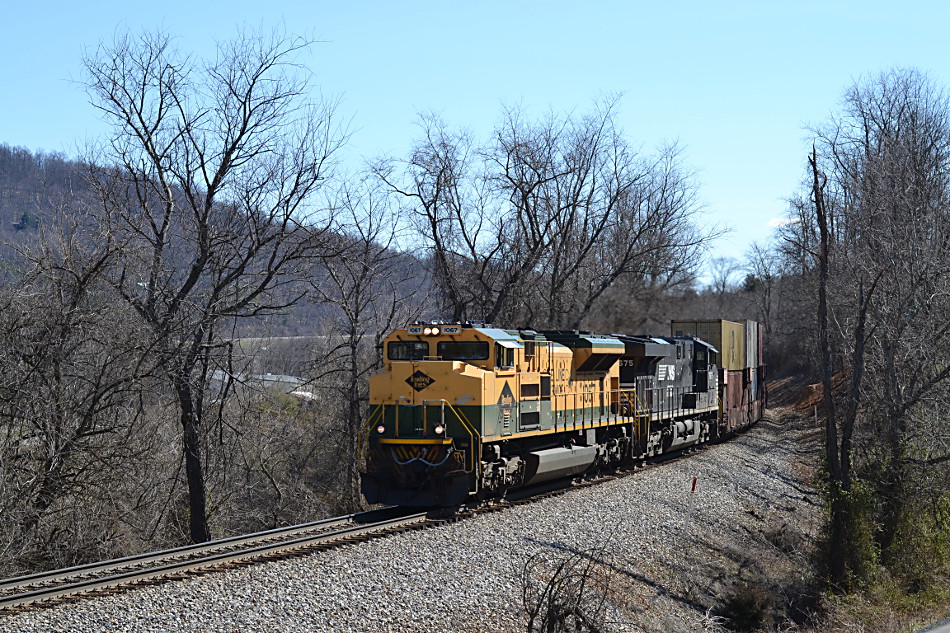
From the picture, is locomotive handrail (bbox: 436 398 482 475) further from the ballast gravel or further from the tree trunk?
the tree trunk

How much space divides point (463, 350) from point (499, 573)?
464 centimetres

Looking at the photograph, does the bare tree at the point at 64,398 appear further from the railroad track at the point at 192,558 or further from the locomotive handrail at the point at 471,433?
the locomotive handrail at the point at 471,433

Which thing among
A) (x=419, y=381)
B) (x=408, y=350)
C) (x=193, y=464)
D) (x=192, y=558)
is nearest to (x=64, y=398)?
(x=193, y=464)

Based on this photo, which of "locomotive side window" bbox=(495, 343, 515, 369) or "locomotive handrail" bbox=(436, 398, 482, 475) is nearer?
"locomotive handrail" bbox=(436, 398, 482, 475)

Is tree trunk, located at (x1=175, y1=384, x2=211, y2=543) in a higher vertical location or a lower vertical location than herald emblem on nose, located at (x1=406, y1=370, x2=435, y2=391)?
lower

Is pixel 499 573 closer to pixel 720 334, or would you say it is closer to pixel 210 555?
pixel 210 555

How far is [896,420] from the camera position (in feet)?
51.6

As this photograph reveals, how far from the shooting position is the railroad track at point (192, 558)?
8.01 m

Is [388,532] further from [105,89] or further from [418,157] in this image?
[418,157]

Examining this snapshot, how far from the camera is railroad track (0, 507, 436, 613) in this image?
8.01m

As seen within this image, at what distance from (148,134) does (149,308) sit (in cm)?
355

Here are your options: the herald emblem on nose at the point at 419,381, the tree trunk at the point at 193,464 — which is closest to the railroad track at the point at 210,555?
the herald emblem on nose at the point at 419,381

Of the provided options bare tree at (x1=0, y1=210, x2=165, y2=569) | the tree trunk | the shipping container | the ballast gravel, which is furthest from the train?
the shipping container

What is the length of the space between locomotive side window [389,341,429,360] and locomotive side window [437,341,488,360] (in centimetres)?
Result: 30
